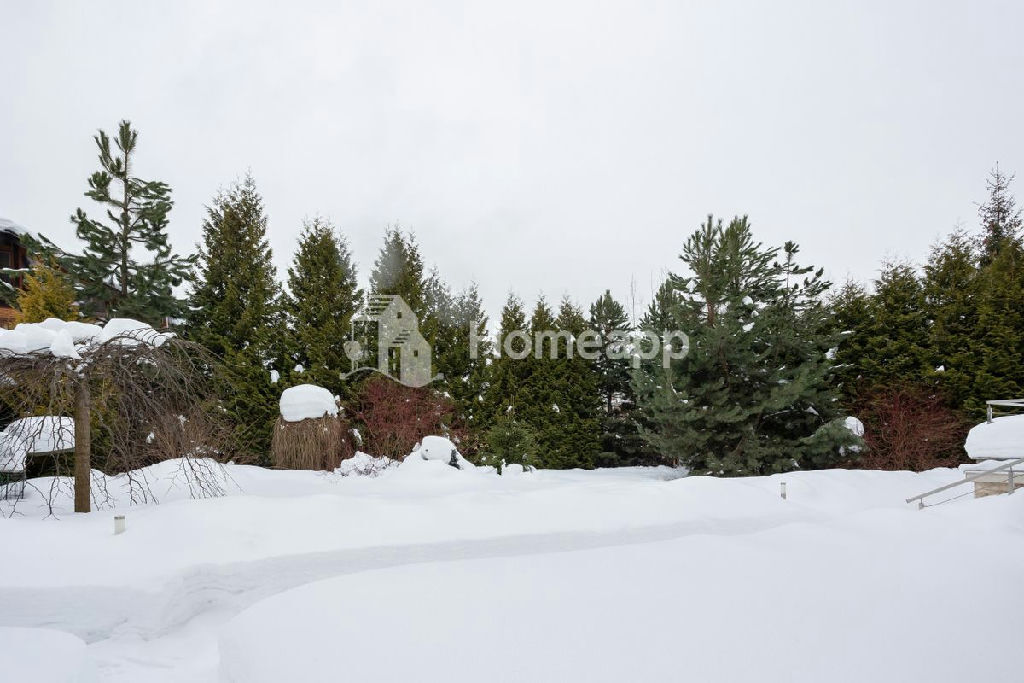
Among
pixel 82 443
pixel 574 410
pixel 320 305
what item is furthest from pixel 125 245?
pixel 574 410

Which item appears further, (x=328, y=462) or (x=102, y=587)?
(x=328, y=462)

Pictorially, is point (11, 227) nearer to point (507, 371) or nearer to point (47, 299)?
point (47, 299)

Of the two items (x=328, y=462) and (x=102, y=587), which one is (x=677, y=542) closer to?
(x=102, y=587)

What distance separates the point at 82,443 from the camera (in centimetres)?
500

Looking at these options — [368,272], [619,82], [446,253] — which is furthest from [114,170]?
[446,253]

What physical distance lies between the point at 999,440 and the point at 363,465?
1101cm

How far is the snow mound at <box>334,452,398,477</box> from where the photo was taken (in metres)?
9.07

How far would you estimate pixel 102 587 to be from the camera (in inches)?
144

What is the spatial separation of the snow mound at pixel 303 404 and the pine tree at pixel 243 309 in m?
1.73

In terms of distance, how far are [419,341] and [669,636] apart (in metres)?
9.76

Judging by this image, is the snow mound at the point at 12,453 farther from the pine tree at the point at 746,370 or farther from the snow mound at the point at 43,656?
the pine tree at the point at 746,370

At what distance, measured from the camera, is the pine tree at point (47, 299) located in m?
9.35

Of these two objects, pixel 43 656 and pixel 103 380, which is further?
pixel 103 380

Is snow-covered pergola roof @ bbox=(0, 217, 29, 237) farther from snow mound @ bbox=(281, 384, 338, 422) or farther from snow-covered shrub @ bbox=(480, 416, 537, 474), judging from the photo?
snow-covered shrub @ bbox=(480, 416, 537, 474)
